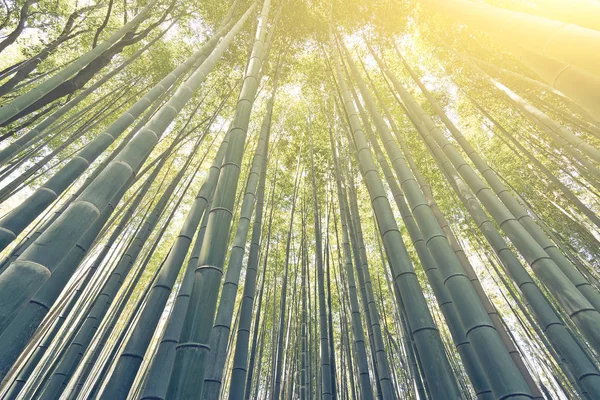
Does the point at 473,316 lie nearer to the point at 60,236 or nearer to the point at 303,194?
the point at 60,236

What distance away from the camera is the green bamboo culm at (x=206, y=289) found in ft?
3.37

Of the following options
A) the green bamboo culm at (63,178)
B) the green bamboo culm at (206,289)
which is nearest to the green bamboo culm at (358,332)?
the green bamboo culm at (206,289)

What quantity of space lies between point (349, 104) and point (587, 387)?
2270mm

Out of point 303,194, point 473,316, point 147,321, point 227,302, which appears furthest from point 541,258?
point 303,194

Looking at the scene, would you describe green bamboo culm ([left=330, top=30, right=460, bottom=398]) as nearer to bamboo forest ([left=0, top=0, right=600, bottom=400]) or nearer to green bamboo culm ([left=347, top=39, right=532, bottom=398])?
bamboo forest ([left=0, top=0, right=600, bottom=400])

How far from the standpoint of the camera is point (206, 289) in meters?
1.17

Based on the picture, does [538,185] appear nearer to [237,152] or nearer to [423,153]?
[423,153]

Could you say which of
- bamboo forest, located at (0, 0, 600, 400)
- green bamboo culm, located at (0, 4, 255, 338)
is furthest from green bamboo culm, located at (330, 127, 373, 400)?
green bamboo culm, located at (0, 4, 255, 338)

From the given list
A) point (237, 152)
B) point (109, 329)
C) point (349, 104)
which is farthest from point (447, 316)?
point (109, 329)

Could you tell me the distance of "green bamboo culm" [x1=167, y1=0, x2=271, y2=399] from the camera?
1027 millimetres

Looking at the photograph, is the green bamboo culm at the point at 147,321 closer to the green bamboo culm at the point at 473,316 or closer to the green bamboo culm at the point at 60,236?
the green bamboo culm at the point at 60,236

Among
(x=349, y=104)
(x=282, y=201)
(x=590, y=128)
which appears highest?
(x=282, y=201)

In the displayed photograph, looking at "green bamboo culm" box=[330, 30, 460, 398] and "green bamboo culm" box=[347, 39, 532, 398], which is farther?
"green bamboo culm" box=[330, 30, 460, 398]

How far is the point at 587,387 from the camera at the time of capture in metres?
1.62
